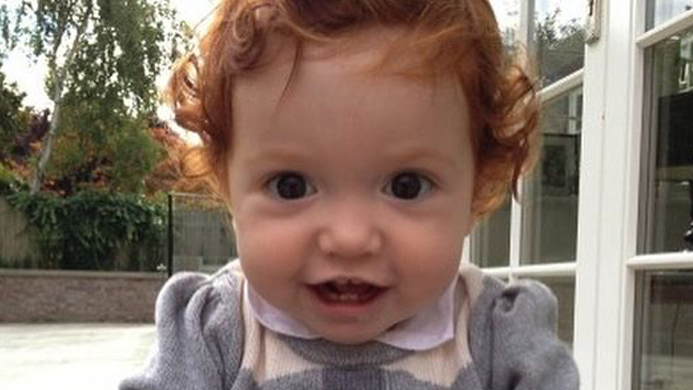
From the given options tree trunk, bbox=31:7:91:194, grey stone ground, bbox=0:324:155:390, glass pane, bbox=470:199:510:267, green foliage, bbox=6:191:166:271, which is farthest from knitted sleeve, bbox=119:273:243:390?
tree trunk, bbox=31:7:91:194

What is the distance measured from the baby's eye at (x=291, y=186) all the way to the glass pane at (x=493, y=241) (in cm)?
201

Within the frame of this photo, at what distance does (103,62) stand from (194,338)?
48.2ft

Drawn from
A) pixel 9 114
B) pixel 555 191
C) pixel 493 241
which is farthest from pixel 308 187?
pixel 9 114

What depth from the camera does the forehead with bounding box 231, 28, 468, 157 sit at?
815mm

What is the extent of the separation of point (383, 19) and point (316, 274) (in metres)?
0.24

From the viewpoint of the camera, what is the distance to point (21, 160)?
18.4 m

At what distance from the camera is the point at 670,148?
1.91 m

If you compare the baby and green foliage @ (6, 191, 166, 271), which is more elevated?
the baby

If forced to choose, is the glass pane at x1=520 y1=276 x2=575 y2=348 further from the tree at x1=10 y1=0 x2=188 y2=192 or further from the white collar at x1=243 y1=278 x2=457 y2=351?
the tree at x1=10 y1=0 x2=188 y2=192

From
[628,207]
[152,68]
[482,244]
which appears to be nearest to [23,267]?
[152,68]

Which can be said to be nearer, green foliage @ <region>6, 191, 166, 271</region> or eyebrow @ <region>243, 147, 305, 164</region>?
eyebrow @ <region>243, 147, 305, 164</region>

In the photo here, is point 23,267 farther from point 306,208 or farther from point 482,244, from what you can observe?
point 306,208

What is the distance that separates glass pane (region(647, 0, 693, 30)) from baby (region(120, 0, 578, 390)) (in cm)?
109

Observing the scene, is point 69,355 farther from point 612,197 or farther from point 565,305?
point 612,197
